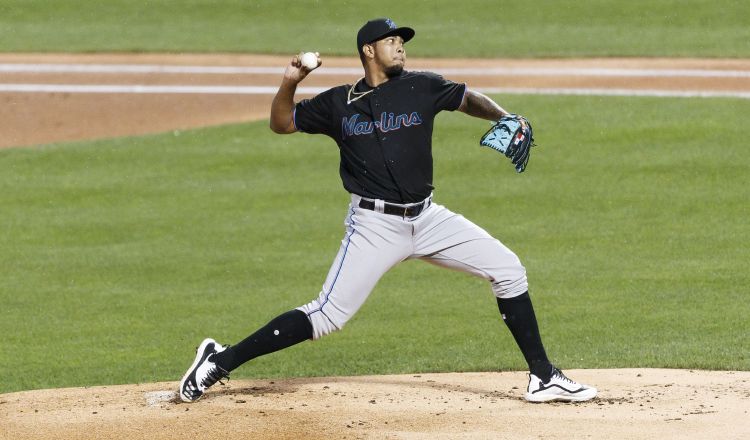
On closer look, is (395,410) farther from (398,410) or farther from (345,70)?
(345,70)

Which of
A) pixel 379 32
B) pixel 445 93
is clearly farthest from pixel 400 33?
pixel 445 93

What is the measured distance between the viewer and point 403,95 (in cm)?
631

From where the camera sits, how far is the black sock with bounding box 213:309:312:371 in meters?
6.34

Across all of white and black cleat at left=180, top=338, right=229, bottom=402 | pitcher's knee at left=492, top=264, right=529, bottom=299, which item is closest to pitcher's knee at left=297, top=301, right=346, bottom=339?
white and black cleat at left=180, top=338, right=229, bottom=402

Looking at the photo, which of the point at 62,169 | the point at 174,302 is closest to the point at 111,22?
the point at 62,169

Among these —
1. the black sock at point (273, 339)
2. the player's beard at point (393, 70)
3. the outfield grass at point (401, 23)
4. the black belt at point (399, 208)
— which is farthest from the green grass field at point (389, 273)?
the outfield grass at point (401, 23)

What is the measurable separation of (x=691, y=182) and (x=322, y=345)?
5.36 metres

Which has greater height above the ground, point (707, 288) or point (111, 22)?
point (111, 22)

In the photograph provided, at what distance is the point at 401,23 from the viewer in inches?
934

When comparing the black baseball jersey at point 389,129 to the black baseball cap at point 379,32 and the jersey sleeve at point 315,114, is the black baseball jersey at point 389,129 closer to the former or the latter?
the jersey sleeve at point 315,114

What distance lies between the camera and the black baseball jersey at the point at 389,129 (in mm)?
6254

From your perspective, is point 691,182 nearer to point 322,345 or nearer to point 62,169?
point 322,345

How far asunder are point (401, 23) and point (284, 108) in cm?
1765

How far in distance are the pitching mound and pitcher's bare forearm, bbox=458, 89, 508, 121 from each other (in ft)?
4.68
